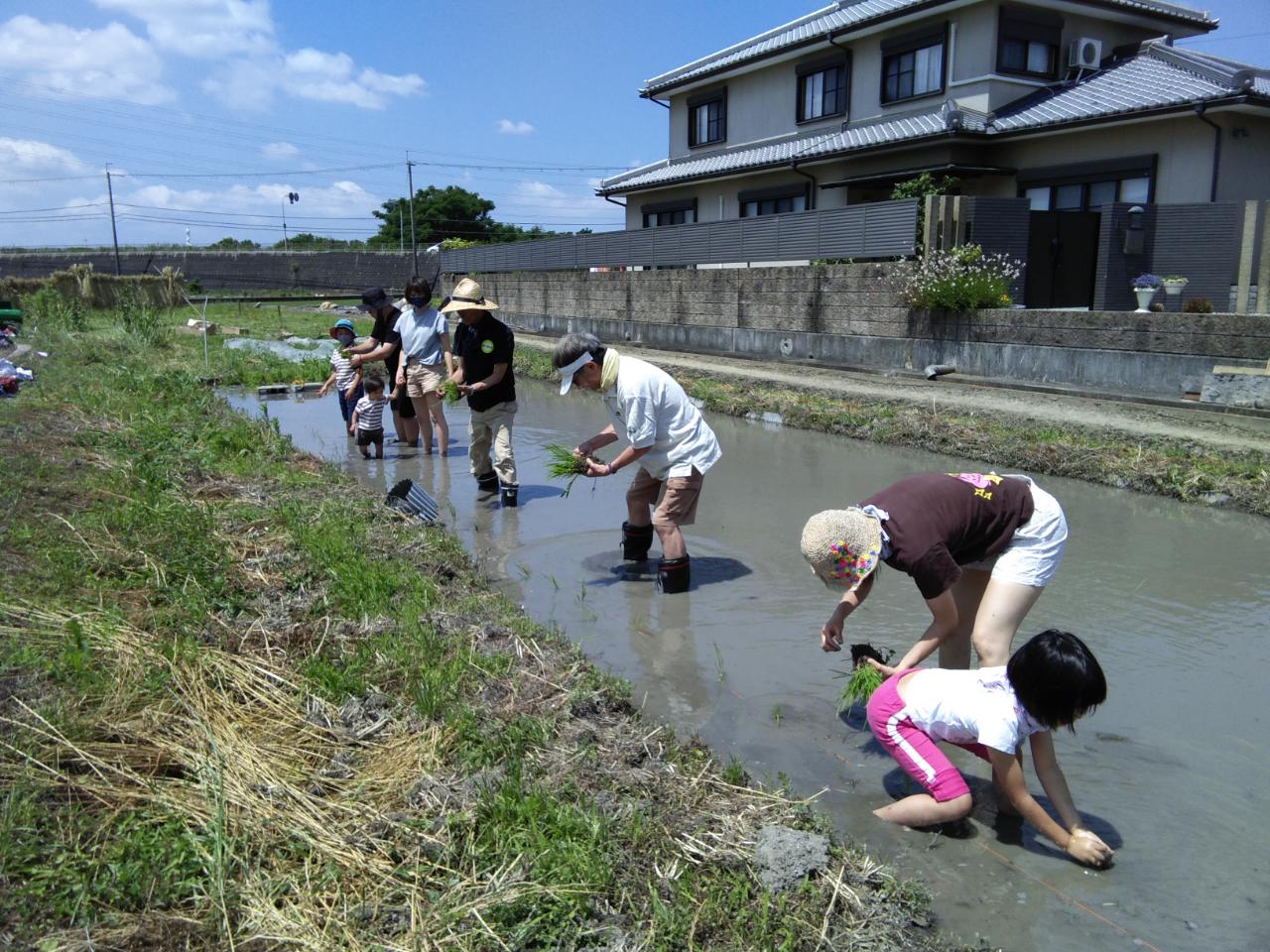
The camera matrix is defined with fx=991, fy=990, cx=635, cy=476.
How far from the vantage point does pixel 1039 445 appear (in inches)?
389

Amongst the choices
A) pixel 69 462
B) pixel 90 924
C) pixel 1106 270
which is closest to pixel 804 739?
pixel 90 924

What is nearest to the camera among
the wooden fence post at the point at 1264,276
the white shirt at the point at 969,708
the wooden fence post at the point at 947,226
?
the white shirt at the point at 969,708

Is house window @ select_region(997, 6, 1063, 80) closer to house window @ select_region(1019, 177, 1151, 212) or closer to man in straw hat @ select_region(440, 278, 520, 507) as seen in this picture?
house window @ select_region(1019, 177, 1151, 212)

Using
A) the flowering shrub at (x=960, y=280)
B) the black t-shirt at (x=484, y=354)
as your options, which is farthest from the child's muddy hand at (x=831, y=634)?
the flowering shrub at (x=960, y=280)

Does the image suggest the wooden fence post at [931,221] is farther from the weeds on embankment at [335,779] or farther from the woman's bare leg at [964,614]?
the woman's bare leg at [964,614]

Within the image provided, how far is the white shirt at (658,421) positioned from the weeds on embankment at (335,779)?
138 centimetres

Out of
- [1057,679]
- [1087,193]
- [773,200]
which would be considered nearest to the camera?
[1057,679]

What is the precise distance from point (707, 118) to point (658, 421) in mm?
25180

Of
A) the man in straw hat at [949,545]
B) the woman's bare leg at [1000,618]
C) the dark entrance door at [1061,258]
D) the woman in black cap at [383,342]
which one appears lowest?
the woman's bare leg at [1000,618]

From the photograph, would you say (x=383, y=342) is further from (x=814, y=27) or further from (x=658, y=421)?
(x=814, y=27)

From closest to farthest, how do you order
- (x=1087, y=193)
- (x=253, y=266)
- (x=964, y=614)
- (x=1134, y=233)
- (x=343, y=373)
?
(x=964, y=614) → (x=343, y=373) → (x=1134, y=233) → (x=1087, y=193) → (x=253, y=266)

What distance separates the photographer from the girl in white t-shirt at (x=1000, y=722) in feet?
11.0

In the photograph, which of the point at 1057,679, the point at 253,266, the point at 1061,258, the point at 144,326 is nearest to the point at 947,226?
the point at 1061,258

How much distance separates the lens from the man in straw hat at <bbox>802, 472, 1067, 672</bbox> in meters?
3.78
